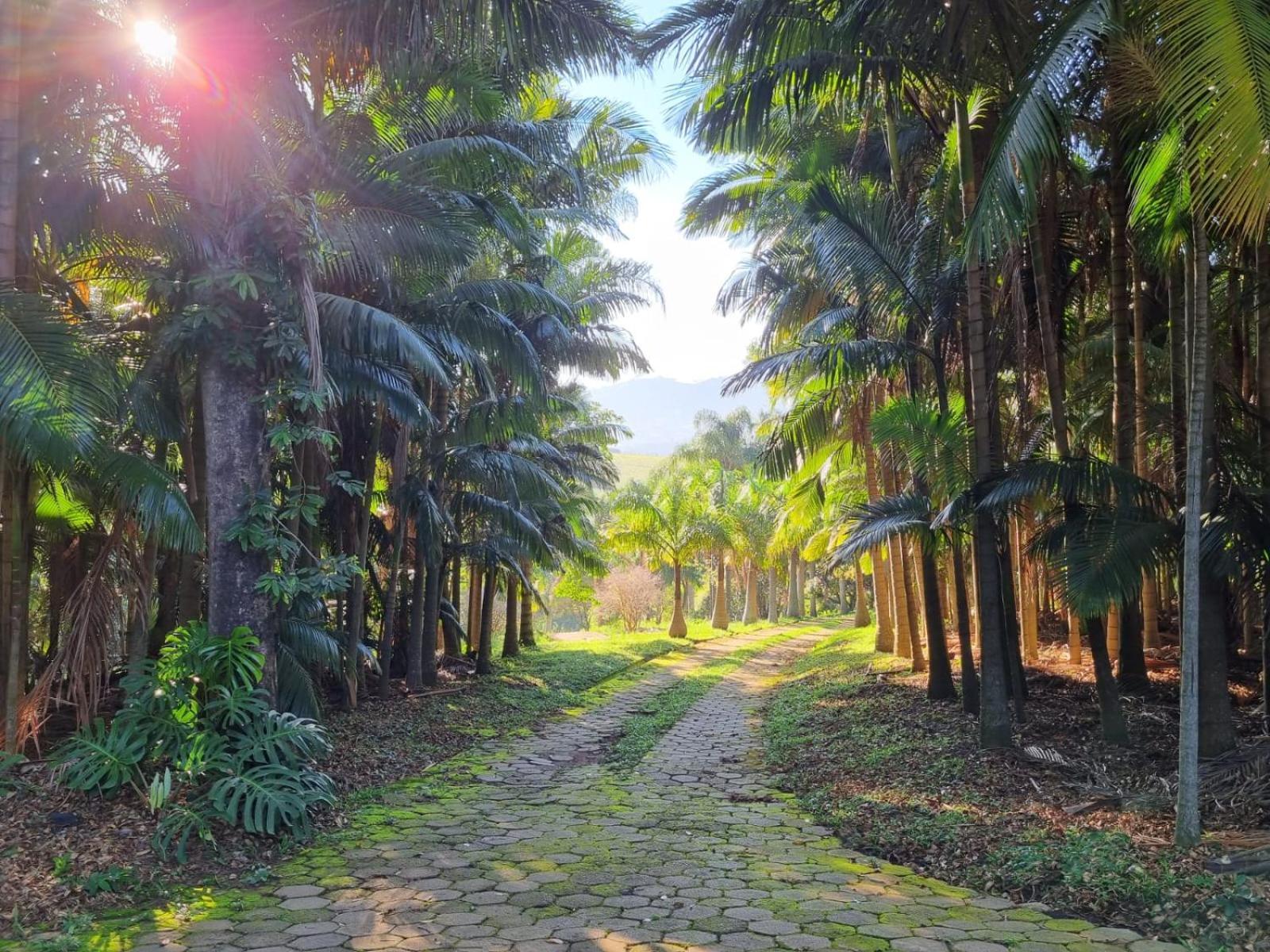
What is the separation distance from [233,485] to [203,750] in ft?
7.28

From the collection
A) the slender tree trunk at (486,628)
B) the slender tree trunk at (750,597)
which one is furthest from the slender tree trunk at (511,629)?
the slender tree trunk at (750,597)

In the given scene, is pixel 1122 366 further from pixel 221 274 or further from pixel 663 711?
pixel 221 274

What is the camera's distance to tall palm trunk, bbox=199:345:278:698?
24.3 feet

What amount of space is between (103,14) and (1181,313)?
1025 centimetres

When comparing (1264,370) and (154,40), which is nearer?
(154,40)

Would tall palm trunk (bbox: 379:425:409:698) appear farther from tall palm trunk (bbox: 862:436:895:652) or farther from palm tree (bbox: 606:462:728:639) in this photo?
palm tree (bbox: 606:462:728:639)

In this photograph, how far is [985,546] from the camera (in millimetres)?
8453

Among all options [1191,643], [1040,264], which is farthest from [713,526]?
[1191,643]

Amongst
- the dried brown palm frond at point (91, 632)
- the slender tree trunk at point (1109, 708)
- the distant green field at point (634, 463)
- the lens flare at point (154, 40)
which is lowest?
the slender tree trunk at point (1109, 708)

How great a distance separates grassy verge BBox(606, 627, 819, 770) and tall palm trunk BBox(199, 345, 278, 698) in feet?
13.3

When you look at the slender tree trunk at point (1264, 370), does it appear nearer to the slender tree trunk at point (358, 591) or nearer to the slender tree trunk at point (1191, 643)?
the slender tree trunk at point (1191, 643)

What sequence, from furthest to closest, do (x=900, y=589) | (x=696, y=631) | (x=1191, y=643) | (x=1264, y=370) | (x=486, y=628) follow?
(x=696, y=631) → (x=486, y=628) → (x=900, y=589) → (x=1264, y=370) → (x=1191, y=643)

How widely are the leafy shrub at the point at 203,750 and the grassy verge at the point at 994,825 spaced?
411 cm

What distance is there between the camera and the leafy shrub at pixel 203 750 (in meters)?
6.16
